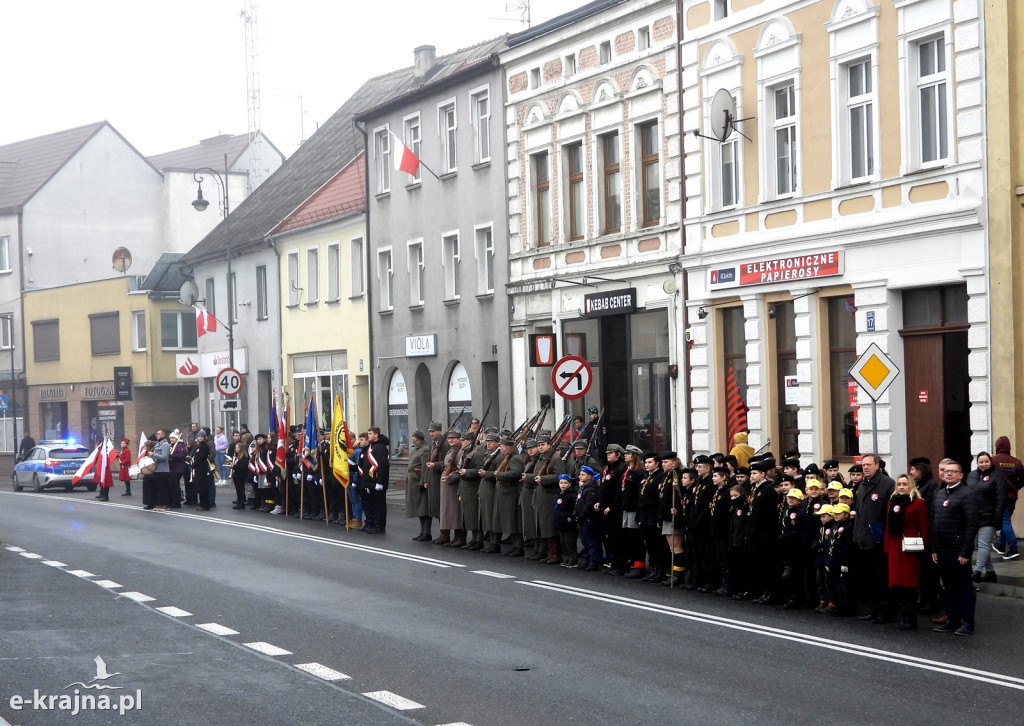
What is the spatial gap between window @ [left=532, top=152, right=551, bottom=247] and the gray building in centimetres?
116

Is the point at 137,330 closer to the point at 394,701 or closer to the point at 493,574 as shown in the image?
the point at 493,574

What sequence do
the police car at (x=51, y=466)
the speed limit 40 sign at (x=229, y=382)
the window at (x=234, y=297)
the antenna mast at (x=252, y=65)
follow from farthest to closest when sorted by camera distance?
the antenna mast at (x=252, y=65) → the window at (x=234, y=297) → the police car at (x=51, y=466) → the speed limit 40 sign at (x=229, y=382)

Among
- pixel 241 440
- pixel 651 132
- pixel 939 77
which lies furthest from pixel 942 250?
pixel 241 440

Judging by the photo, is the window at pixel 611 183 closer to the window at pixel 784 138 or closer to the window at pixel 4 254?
the window at pixel 784 138

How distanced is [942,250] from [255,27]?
54080 mm

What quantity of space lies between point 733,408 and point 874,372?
8.58 m

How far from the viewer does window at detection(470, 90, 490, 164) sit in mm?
34062

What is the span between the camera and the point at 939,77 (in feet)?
69.4

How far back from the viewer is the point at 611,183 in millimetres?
29719

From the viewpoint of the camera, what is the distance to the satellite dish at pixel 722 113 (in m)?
25.3

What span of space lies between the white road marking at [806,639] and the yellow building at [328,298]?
2494 cm

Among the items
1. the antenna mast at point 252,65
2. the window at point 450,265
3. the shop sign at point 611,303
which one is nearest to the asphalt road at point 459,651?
the shop sign at point 611,303

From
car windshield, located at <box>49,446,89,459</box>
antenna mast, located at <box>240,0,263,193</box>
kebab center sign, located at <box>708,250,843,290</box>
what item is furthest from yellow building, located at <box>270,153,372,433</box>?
antenna mast, located at <box>240,0,263,193</box>

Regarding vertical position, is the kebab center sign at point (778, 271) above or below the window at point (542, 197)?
below
